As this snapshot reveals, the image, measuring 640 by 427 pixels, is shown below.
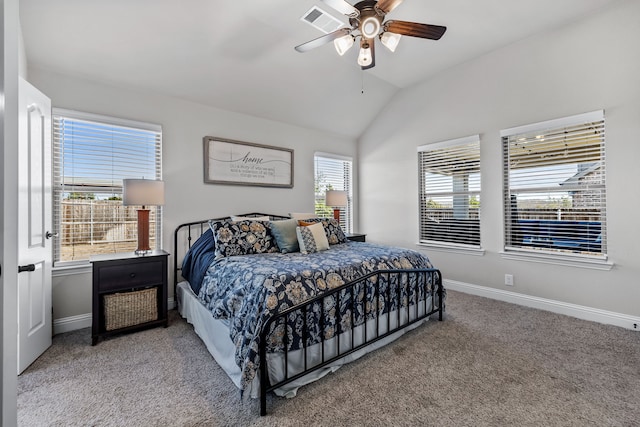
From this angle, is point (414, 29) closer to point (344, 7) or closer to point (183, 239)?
point (344, 7)

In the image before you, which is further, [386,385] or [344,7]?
[344,7]

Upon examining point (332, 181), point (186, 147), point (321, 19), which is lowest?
point (332, 181)

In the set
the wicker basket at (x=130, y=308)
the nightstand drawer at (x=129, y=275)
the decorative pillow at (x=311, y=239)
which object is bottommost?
the wicker basket at (x=130, y=308)

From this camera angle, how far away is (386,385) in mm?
A: 1950

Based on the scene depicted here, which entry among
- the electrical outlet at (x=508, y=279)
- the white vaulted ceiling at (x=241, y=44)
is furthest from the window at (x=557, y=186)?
the white vaulted ceiling at (x=241, y=44)

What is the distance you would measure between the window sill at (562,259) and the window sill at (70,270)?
466cm

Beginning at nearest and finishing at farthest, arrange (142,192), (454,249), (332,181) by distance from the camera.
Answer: (142,192) < (454,249) < (332,181)

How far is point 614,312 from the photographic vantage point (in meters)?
2.89

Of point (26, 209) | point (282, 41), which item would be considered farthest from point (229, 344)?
point (282, 41)

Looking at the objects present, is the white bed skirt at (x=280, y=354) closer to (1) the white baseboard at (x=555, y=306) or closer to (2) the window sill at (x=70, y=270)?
(2) the window sill at (x=70, y=270)

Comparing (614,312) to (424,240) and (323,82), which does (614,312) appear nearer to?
(424,240)

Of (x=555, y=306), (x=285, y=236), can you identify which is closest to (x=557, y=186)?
(x=555, y=306)

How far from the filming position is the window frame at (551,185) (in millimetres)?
2975

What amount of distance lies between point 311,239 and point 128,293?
176 cm
